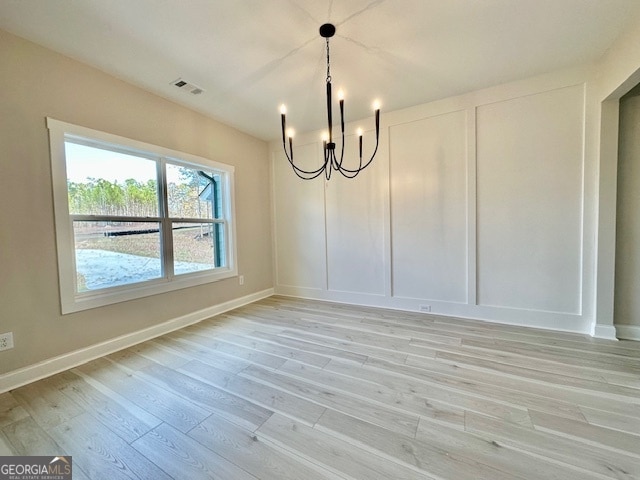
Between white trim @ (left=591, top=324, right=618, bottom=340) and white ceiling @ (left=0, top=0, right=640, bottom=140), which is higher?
white ceiling @ (left=0, top=0, right=640, bottom=140)

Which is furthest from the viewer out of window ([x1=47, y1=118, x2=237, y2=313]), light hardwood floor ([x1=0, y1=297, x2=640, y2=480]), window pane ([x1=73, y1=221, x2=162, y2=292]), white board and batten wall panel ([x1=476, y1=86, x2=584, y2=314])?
white board and batten wall panel ([x1=476, y1=86, x2=584, y2=314])

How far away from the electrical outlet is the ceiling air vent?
2.55m

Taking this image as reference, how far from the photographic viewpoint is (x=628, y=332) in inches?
96.2

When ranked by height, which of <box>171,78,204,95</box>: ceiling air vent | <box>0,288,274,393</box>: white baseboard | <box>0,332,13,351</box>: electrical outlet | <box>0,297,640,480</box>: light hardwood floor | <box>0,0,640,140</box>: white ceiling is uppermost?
<box>171,78,204,95</box>: ceiling air vent

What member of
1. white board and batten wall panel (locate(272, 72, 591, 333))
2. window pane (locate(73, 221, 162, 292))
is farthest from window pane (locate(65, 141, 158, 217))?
white board and batten wall panel (locate(272, 72, 591, 333))

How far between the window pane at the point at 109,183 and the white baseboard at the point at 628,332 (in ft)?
16.1

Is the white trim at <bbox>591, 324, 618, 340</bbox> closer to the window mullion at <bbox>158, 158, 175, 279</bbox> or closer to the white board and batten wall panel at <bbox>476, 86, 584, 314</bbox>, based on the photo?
the white board and batten wall panel at <bbox>476, 86, 584, 314</bbox>

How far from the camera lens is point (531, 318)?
278 centimetres

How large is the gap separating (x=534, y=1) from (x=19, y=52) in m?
3.76

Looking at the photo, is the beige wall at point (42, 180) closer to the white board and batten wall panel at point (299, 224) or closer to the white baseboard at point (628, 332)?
the white board and batten wall panel at point (299, 224)

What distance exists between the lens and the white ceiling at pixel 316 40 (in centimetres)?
175

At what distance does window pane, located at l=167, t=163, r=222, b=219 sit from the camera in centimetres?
308

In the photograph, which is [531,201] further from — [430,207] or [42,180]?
[42,180]

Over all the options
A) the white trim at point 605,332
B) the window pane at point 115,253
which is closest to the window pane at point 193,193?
the window pane at point 115,253
